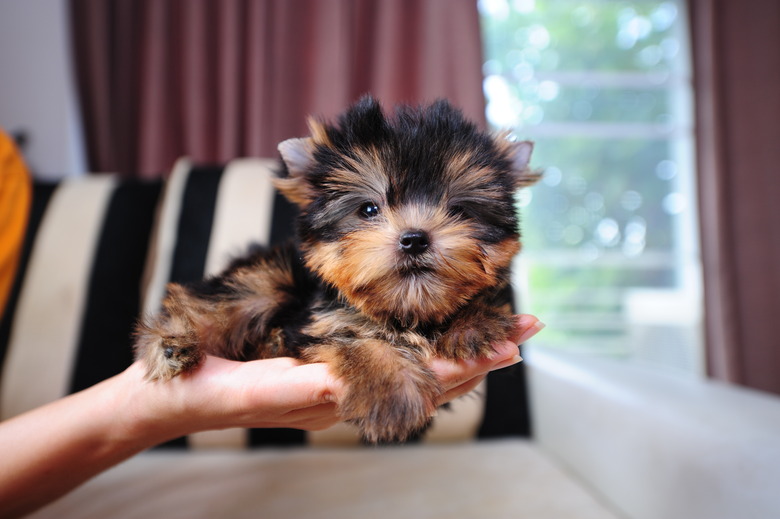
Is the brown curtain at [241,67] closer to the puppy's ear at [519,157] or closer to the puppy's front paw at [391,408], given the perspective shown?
the puppy's ear at [519,157]

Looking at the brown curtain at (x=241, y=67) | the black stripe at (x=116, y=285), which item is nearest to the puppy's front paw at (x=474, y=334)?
the black stripe at (x=116, y=285)

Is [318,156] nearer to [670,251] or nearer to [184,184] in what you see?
[184,184]

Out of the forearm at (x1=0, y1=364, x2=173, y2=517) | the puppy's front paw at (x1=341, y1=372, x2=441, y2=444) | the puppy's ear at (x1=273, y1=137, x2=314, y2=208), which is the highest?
the puppy's ear at (x1=273, y1=137, x2=314, y2=208)

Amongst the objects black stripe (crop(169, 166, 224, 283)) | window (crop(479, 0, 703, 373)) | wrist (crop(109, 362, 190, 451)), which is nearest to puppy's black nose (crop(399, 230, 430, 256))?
wrist (crop(109, 362, 190, 451))

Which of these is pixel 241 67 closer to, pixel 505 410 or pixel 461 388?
pixel 505 410

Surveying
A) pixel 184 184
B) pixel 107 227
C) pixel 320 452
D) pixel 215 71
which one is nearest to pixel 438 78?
pixel 215 71

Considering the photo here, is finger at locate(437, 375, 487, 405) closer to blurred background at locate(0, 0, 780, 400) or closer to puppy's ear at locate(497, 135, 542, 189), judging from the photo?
puppy's ear at locate(497, 135, 542, 189)
